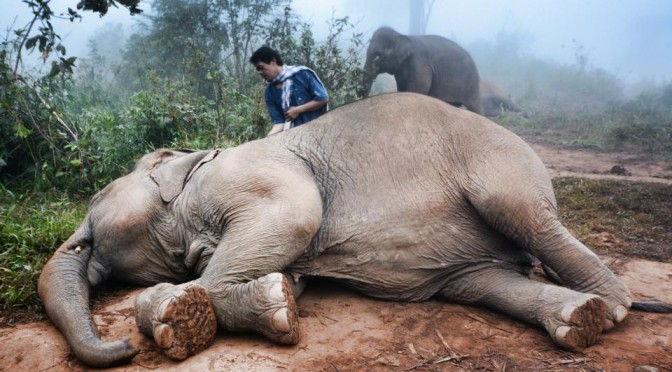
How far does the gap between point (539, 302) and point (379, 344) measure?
941 millimetres

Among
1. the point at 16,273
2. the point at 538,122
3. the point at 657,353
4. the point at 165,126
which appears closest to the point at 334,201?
the point at 657,353

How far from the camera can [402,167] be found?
11.2ft

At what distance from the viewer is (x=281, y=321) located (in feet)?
8.59

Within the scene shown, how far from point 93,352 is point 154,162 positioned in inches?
61.8

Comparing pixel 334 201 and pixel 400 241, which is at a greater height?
pixel 334 201

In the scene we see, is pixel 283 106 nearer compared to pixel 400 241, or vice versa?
pixel 400 241

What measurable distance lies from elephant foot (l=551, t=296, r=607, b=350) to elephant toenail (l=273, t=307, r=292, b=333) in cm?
138

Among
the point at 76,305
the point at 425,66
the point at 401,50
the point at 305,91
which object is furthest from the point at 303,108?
the point at 425,66

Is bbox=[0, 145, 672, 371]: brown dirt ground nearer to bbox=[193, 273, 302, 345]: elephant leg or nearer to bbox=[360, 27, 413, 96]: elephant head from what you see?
bbox=[193, 273, 302, 345]: elephant leg

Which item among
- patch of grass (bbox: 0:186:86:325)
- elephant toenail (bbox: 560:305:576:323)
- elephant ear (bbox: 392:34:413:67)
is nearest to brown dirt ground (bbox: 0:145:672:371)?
elephant toenail (bbox: 560:305:576:323)

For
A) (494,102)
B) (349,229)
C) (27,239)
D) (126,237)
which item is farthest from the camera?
(494,102)

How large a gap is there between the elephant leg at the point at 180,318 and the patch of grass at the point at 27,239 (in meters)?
1.19

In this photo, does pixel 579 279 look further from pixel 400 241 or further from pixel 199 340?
pixel 199 340

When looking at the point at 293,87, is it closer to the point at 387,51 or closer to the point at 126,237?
the point at 126,237
